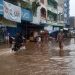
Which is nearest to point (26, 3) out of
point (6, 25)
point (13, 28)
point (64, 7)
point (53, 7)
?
point (13, 28)

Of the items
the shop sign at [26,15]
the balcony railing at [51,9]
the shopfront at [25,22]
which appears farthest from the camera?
the balcony railing at [51,9]

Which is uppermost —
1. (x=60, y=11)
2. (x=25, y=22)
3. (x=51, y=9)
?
(x=60, y=11)

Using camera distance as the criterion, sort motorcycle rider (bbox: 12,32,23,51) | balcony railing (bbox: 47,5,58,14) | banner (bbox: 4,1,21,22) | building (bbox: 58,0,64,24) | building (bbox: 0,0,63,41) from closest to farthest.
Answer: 1. motorcycle rider (bbox: 12,32,23,51)
2. banner (bbox: 4,1,21,22)
3. building (bbox: 0,0,63,41)
4. balcony railing (bbox: 47,5,58,14)
5. building (bbox: 58,0,64,24)

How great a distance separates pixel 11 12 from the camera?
32938 millimetres

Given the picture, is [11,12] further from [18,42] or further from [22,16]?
[18,42]

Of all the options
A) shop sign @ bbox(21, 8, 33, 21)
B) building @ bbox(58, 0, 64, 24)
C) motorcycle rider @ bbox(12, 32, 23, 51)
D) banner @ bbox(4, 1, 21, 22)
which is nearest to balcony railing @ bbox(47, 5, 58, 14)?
building @ bbox(58, 0, 64, 24)

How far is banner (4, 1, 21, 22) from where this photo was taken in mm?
31141

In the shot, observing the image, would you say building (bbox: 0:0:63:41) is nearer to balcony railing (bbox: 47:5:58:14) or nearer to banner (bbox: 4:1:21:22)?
banner (bbox: 4:1:21:22)

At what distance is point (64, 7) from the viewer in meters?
83.7

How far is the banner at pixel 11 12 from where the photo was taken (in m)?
31.1

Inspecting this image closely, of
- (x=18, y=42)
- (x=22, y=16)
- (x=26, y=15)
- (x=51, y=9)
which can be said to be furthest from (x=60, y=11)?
(x=18, y=42)

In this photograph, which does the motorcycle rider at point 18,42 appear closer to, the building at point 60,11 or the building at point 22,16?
the building at point 22,16

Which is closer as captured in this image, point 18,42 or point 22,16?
point 18,42

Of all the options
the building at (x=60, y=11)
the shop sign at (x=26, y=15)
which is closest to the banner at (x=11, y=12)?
the shop sign at (x=26, y=15)
